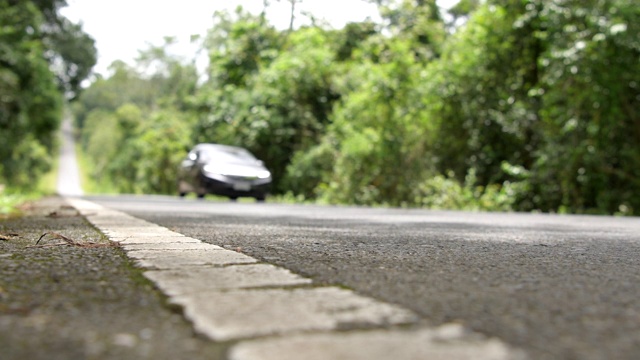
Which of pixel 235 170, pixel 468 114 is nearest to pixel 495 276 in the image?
pixel 468 114

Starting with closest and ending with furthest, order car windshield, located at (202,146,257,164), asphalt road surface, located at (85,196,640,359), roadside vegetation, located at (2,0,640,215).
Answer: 1. asphalt road surface, located at (85,196,640,359)
2. roadside vegetation, located at (2,0,640,215)
3. car windshield, located at (202,146,257,164)

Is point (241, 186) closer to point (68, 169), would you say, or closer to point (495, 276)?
point (495, 276)

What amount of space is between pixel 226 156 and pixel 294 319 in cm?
1300

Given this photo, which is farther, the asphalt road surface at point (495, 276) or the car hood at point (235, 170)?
the car hood at point (235, 170)

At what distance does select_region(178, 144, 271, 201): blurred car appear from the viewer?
1335 cm

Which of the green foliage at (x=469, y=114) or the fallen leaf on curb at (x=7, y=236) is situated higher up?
the green foliage at (x=469, y=114)

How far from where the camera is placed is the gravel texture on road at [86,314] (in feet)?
4.12

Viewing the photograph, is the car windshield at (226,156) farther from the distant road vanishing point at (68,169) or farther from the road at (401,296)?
the distant road vanishing point at (68,169)

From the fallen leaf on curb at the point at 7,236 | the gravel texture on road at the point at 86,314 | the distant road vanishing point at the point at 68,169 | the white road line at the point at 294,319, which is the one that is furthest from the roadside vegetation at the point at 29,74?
the distant road vanishing point at the point at 68,169

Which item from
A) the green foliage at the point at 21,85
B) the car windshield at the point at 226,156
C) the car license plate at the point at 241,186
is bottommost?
the car license plate at the point at 241,186

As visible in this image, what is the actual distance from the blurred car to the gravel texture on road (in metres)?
10.7

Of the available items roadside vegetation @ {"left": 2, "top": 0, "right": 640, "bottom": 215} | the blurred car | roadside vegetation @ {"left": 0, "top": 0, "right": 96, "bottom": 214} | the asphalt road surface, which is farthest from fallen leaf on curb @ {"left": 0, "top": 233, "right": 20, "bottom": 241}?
the blurred car

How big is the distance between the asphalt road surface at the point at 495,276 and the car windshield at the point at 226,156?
9.84m

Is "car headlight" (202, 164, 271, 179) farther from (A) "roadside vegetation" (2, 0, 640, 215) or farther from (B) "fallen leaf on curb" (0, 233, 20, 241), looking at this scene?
(B) "fallen leaf on curb" (0, 233, 20, 241)
